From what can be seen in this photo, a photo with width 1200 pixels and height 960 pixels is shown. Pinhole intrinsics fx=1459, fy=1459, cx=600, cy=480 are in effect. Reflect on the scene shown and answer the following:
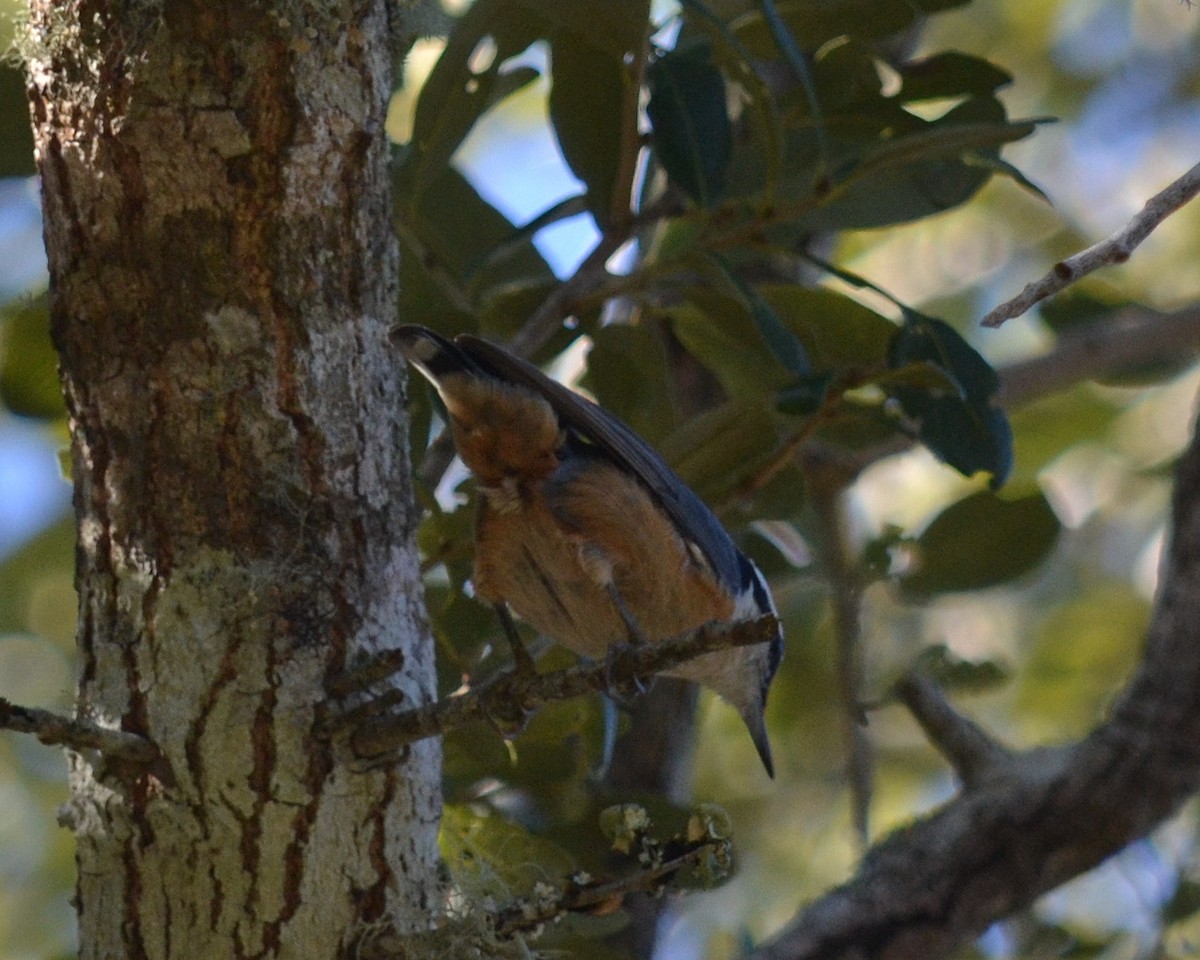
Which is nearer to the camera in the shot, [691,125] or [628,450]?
[628,450]

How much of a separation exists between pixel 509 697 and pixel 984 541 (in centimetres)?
152

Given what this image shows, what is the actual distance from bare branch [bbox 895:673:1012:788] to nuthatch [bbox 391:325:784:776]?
825mm

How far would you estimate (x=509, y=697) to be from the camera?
63.2 inches

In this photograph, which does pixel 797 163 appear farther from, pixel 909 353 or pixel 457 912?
pixel 457 912

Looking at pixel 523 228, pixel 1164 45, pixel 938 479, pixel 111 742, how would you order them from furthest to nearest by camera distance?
1. pixel 1164 45
2. pixel 938 479
3. pixel 523 228
4. pixel 111 742

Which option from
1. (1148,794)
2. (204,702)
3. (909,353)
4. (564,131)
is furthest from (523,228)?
(1148,794)

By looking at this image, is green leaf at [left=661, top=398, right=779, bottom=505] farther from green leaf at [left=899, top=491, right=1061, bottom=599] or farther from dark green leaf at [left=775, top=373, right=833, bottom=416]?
green leaf at [left=899, top=491, right=1061, bottom=599]

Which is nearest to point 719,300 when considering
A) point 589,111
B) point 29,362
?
point 589,111

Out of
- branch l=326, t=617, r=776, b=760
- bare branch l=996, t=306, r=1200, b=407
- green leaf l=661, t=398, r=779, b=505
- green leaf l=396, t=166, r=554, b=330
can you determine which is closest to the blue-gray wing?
A: green leaf l=661, t=398, r=779, b=505

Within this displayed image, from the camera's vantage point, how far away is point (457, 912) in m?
1.76

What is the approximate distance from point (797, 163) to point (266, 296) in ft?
3.66

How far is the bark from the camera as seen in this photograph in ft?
5.50

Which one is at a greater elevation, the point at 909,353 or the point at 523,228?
the point at 523,228

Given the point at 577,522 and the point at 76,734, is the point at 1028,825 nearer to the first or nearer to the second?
the point at 577,522
